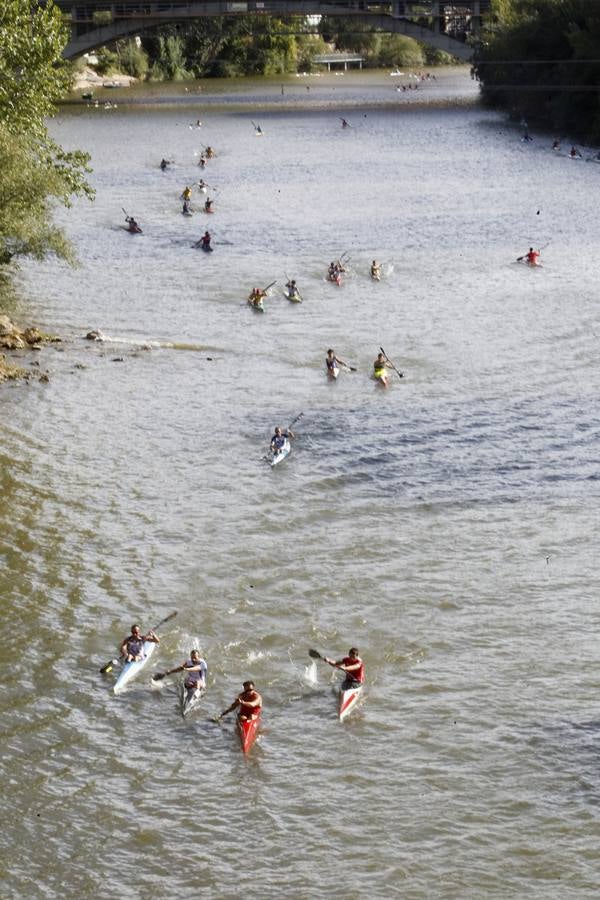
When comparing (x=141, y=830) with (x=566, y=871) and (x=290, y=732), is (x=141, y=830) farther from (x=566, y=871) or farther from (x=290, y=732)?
(x=566, y=871)

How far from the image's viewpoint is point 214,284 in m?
60.4

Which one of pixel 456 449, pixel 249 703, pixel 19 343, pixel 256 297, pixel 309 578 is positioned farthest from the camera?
pixel 256 297

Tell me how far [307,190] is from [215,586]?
195 feet

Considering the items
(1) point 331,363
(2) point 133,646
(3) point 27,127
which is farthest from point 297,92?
(2) point 133,646

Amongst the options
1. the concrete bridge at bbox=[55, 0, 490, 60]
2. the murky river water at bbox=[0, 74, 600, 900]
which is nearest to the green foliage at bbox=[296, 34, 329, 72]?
the concrete bridge at bbox=[55, 0, 490, 60]

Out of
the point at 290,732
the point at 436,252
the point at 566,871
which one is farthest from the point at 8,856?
the point at 436,252

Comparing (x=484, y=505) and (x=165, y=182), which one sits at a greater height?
(x=484, y=505)

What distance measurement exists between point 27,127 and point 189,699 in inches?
1114

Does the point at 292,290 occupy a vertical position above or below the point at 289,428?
below

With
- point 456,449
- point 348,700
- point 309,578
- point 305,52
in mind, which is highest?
point 348,700

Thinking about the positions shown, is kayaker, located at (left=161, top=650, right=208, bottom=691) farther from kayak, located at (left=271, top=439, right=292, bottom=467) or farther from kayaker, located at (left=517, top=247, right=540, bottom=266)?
kayaker, located at (left=517, top=247, right=540, bottom=266)

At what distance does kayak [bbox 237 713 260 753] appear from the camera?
24.5 m

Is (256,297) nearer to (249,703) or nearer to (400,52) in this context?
(249,703)

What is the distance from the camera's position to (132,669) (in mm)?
26703
